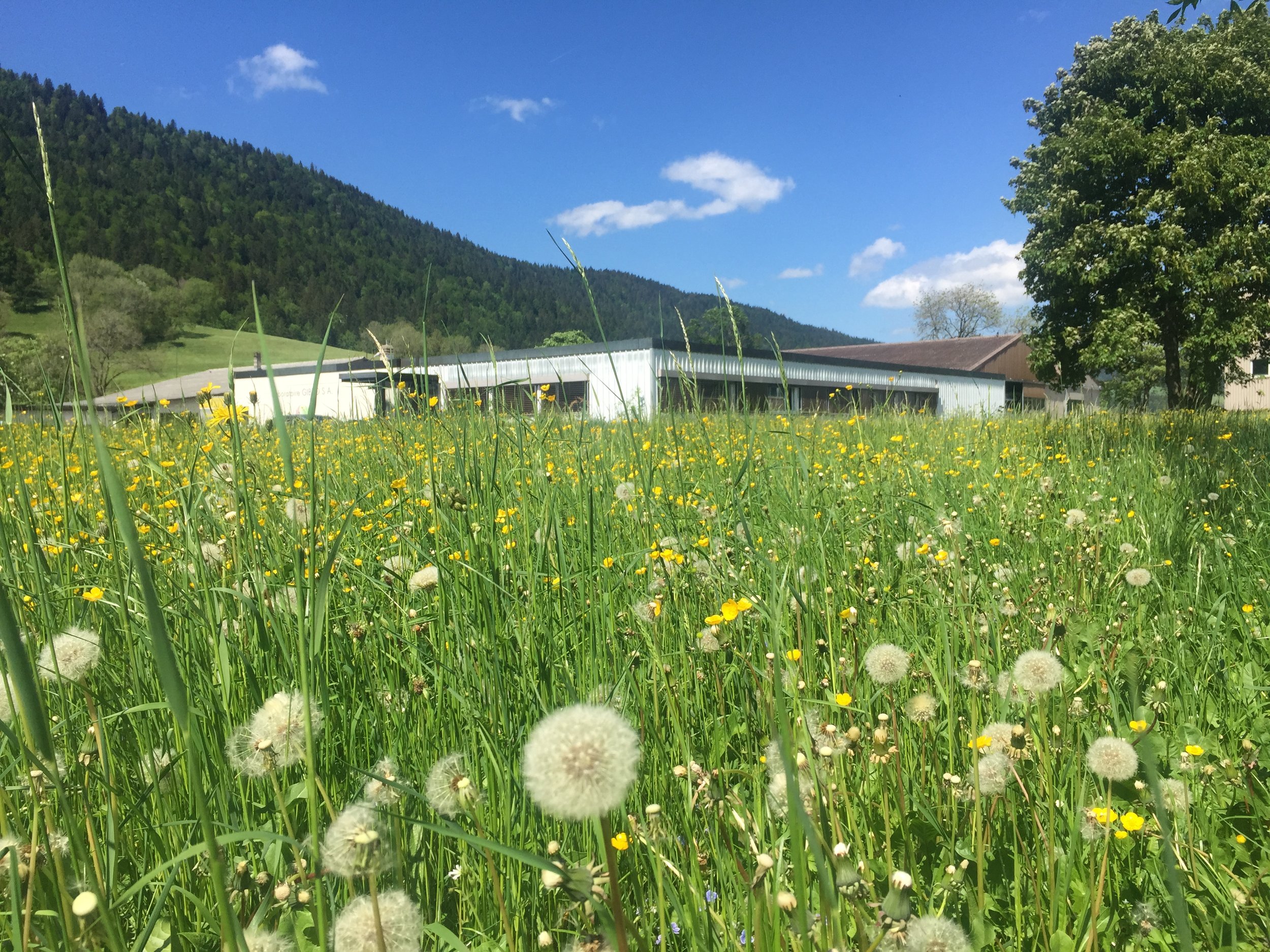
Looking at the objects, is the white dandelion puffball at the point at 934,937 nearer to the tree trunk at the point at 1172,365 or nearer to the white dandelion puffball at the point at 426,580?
the white dandelion puffball at the point at 426,580

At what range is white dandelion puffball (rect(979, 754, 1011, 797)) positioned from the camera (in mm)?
1176

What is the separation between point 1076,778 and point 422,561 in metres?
1.87

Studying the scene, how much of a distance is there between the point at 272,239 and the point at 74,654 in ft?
410

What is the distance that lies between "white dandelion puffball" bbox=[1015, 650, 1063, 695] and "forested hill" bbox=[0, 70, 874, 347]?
224ft

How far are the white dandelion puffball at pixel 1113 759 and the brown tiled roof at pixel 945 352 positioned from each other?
4671 cm

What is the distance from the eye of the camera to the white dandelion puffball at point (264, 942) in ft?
2.97

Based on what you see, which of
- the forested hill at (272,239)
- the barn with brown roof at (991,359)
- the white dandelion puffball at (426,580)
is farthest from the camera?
the forested hill at (272,239)

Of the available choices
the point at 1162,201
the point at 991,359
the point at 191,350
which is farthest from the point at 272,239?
the point at 1162,201

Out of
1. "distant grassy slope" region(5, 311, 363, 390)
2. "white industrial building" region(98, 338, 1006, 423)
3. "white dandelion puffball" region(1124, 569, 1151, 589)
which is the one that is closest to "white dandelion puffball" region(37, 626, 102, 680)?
"white dandelion puffball" region(1124, 569, 1151, 589)

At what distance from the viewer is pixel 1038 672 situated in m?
1.29

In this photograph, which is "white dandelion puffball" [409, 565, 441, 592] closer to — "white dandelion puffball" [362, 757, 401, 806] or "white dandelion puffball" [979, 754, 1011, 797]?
"white dandelion puffball" [362, 757, 401, 806]

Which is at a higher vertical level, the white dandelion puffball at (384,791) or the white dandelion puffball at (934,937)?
the white dandelion puffball at (384,791)

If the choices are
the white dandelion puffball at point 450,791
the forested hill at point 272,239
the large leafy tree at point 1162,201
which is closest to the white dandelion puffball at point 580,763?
the white dandelion puffball at point 450,791

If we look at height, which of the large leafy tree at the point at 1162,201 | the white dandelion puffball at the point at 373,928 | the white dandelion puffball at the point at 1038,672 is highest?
the large leafy tree at the point at 1162,201
